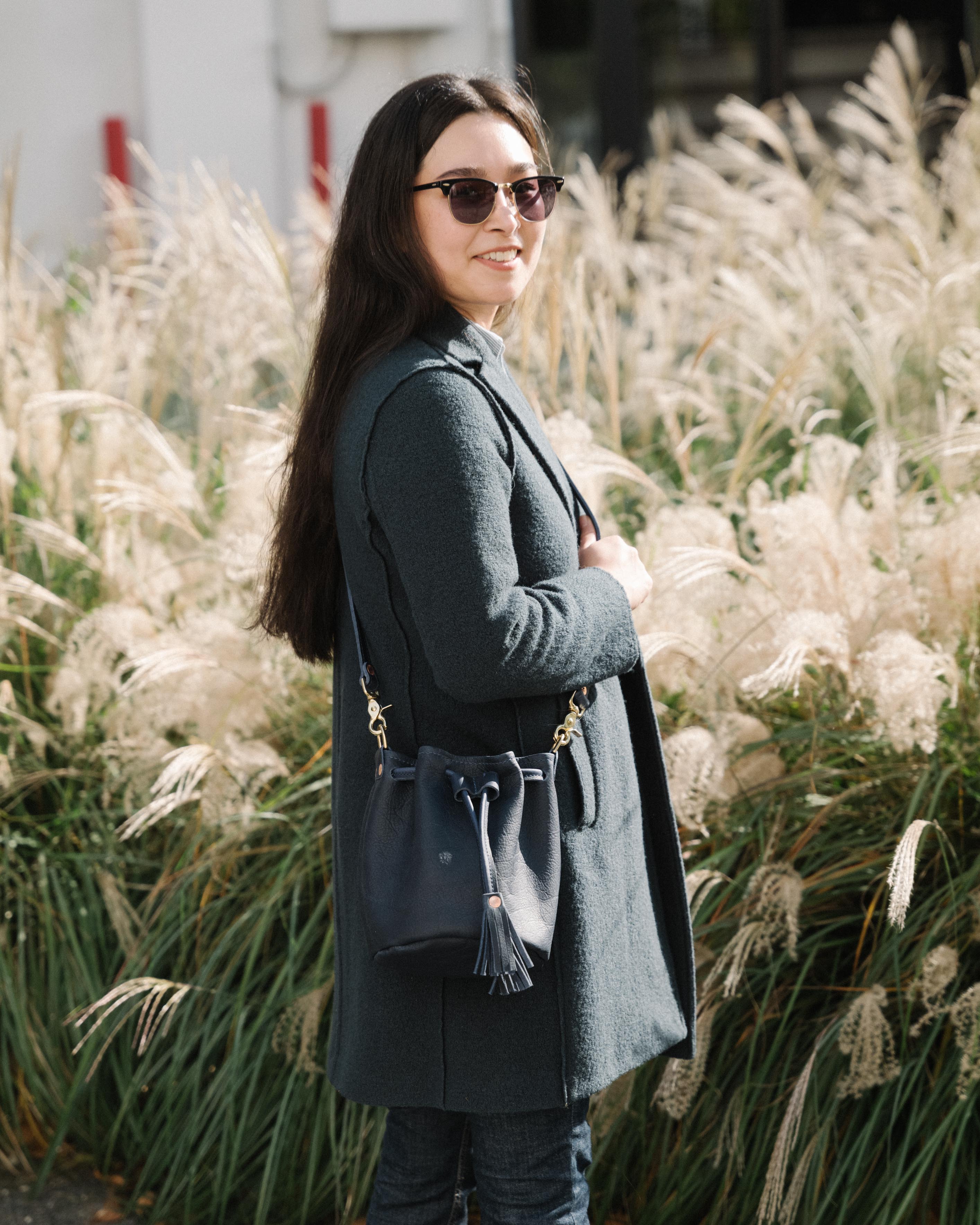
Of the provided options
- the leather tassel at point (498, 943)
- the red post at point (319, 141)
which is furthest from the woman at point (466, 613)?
the red post at point (319, 141)

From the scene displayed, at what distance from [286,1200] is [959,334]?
239 centimetres

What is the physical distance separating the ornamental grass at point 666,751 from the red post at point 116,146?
2.92 m

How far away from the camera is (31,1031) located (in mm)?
2494

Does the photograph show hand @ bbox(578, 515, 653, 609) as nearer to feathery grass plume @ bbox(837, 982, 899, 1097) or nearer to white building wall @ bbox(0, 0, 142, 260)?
feathery grass plume @ bbox(837, 982, 899, 1097)

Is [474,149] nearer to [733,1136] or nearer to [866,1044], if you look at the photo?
[866,1044]

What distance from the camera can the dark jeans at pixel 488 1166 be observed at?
63.2 inches

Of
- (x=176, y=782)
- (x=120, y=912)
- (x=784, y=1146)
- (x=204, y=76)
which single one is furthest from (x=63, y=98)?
(x=784, y=1146)

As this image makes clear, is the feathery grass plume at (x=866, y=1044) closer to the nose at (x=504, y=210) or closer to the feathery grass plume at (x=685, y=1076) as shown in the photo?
the feathery grass plume at (x=685, y=1076)

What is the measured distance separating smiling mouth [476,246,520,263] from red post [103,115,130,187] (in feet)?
16.7

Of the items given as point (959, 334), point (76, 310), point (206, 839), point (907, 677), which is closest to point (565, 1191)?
point (907, 677)

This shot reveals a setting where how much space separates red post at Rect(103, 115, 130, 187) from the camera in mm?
6133

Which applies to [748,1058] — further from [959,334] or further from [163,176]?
[163,176]

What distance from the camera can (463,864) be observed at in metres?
1.44

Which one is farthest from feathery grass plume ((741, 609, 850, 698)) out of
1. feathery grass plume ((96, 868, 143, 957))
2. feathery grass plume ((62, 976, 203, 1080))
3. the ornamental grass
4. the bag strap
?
feathery grass plume ((96, 868, 143, 957))
